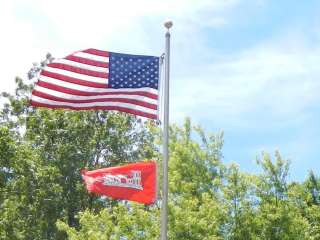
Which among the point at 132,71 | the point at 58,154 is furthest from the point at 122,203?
the point at 132,71

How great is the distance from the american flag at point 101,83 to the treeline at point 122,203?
10139 millimetres

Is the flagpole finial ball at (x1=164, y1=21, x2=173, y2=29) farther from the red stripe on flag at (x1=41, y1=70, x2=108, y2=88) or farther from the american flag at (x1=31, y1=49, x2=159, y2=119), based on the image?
the red stripe on flag at (x1=41, y1=70, x2=108, y2=88)

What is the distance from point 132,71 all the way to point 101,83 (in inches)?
29.5

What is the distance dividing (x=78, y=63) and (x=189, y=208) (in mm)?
11103

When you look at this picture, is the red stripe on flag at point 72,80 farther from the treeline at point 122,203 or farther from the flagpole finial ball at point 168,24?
the treeline at point 122,203

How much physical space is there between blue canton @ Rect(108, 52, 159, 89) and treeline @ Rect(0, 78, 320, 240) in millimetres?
10132

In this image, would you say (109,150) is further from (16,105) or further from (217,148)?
(217,148)

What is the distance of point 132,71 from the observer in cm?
1377

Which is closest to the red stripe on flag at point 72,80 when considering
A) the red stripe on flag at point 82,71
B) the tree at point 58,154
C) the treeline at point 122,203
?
the red stripe on flag at point 82,71

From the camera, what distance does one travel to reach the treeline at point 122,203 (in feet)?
79.6

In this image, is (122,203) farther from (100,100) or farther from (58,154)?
(100,100)

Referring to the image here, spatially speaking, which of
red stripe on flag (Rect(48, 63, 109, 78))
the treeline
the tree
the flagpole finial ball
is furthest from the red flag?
the tree

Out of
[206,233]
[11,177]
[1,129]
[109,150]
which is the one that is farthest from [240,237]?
[109,150]

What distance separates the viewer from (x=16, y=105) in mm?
43344
